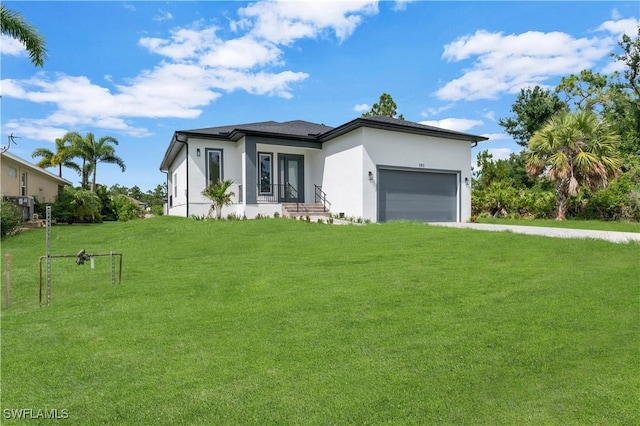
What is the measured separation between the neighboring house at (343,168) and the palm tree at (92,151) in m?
13.8

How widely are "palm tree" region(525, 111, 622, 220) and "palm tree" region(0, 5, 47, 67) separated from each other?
824 inches

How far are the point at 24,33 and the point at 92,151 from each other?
19.1m

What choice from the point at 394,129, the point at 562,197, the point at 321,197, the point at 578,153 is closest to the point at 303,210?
the point at 321,197

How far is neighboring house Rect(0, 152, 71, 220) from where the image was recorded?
17609mm

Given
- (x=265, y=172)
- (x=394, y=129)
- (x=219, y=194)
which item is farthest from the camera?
(x=265, y=172)

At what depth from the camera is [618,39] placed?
2633 centimetres

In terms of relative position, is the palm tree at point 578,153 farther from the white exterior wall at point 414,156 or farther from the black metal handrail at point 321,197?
the black metal handrail at point 321,197

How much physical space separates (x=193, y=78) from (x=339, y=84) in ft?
22.8

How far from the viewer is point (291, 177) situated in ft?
60.7

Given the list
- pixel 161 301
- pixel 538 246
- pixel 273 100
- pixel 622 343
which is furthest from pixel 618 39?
pixel 161 301

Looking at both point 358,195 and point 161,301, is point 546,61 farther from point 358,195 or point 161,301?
point 161,301

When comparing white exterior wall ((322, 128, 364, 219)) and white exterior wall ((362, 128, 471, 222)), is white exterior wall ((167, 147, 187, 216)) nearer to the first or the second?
white exterior wall ((322, 128, 364, 219))

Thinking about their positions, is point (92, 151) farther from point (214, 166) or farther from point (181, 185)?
point (214, 166)

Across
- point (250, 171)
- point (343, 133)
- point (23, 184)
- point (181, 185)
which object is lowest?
point (181, 185)
